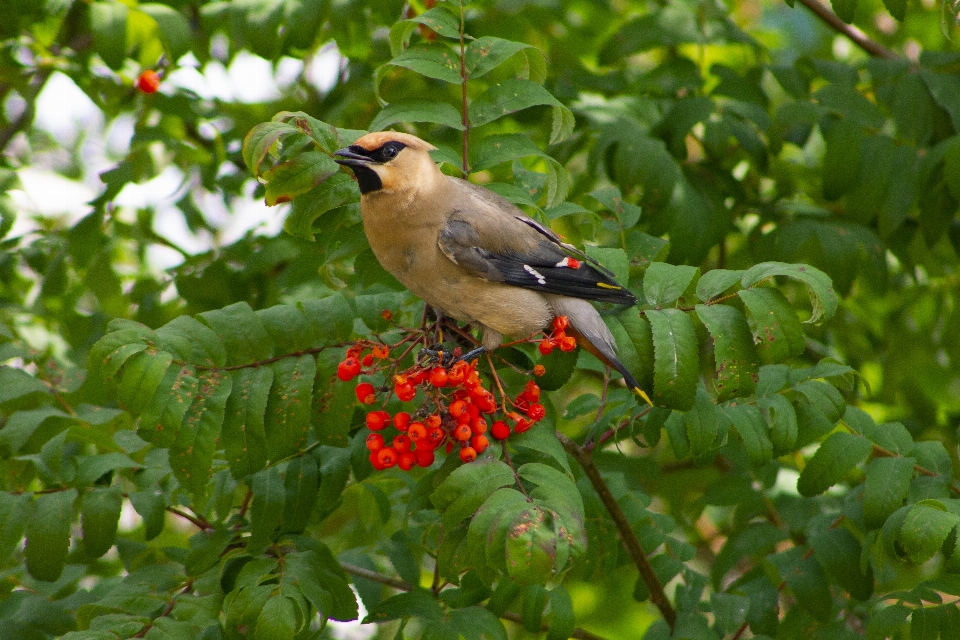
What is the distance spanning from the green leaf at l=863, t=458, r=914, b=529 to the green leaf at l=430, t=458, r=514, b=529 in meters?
1.04

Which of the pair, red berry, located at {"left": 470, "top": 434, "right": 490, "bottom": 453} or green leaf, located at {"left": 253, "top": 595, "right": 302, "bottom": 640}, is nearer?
green leaf, located at {"left": 253, "top": 595, "right": 302, "bottom": 640}

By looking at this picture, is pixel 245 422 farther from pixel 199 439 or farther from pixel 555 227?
pixel 555 227

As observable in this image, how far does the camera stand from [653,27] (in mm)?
3850

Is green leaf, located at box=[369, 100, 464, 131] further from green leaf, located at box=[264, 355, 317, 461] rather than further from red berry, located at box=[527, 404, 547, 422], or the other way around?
red berry, located at box=[527, 404, 547, 422]

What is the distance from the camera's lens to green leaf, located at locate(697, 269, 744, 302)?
243cm

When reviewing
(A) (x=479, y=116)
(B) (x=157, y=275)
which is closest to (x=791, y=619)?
(A) (x=479, y=116)

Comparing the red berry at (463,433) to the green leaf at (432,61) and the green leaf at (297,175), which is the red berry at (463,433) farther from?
the green leaf at (432,61)

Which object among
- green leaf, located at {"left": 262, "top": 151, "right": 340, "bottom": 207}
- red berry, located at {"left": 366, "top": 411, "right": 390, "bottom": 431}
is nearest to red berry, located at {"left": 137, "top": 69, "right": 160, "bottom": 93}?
green leaf, located at {"left": 262, "top": 151, "right": 340, "bottom": 207}

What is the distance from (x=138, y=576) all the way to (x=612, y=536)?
1383 mm

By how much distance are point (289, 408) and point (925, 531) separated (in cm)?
162

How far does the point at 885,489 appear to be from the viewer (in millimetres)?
2555

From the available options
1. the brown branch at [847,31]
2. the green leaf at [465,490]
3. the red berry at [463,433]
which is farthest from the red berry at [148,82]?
the brown branch at [847,31]

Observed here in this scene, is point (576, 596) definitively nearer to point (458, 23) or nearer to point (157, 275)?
point (157, 275)

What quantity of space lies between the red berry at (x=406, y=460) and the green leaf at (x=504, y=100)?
96 cm
